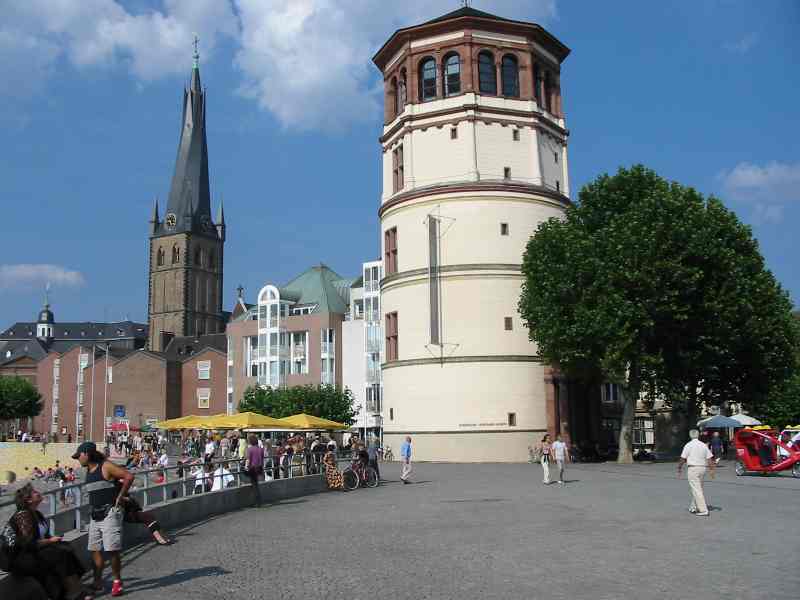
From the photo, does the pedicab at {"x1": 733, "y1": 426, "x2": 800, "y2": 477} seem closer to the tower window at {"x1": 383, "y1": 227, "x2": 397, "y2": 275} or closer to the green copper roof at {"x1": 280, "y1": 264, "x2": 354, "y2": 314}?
the tower window at {"x1": 383, "y1": 227, "x2": 397, "y2": 275}

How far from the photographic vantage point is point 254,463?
22312mm

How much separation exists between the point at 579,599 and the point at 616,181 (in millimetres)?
33198

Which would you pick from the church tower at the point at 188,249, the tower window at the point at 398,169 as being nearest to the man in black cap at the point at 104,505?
the tower window at the point at 398,169

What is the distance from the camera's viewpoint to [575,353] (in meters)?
38.2

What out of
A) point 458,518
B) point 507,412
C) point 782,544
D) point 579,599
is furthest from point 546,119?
point 579,599

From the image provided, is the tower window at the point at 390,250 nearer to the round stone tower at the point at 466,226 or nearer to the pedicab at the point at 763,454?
the round stone tower at the point at 466,226

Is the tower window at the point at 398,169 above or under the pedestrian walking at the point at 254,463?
above

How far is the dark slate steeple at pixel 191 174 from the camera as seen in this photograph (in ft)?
474

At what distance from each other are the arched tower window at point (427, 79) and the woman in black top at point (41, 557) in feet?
131

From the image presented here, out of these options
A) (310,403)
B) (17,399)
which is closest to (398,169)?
(310,403)

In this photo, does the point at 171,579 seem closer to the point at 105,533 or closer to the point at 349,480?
the point at 105,533

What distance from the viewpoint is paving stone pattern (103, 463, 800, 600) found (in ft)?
35.7

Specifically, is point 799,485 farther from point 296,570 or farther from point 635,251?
point 296,570

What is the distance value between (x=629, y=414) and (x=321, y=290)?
52201 mm
